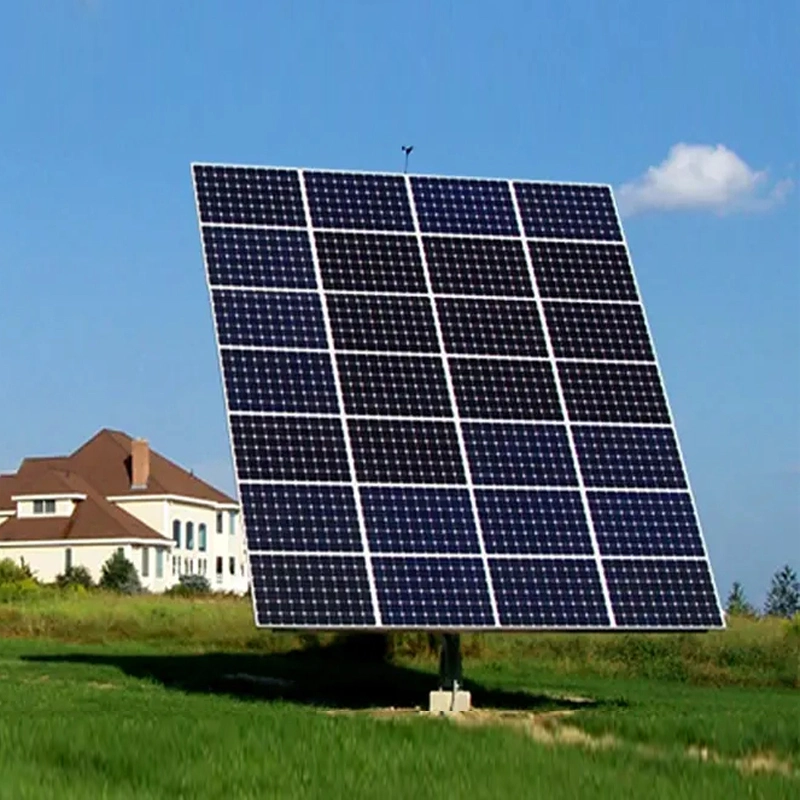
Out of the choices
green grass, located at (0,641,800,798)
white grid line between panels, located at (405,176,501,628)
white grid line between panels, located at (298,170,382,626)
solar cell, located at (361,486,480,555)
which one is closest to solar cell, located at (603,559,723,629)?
white grid line between panels, located at (405,176,501,628)

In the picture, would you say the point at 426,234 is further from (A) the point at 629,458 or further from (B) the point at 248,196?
(A) the point at 629,458

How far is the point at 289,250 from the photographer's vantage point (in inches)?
1041

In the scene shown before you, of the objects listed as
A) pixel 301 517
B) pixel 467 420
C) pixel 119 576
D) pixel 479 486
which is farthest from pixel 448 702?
pixel 119 576

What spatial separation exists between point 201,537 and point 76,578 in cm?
1550

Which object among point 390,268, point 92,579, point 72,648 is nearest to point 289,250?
point 390,268

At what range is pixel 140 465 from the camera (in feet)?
285

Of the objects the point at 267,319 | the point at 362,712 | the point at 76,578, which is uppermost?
the point at 76,578

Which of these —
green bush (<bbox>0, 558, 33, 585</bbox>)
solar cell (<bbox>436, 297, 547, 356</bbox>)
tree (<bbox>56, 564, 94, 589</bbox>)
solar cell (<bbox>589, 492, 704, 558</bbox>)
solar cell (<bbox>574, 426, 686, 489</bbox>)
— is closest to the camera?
solar cell (<bbox>589, 492, 704, 558</bbox>)

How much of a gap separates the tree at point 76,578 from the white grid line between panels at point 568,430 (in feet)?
160

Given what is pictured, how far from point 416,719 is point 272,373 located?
28.3 ft

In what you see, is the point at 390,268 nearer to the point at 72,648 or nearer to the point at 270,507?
the point at 270,507

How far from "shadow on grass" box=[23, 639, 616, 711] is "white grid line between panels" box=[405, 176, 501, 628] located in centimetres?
288

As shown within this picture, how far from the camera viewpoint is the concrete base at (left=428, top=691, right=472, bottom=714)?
978 inches

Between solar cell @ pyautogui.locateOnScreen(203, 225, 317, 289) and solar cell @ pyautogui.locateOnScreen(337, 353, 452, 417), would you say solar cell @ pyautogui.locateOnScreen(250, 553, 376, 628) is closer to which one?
solar cell @ pyautogui.locateOnScreen(337, 353, 452, 417)
